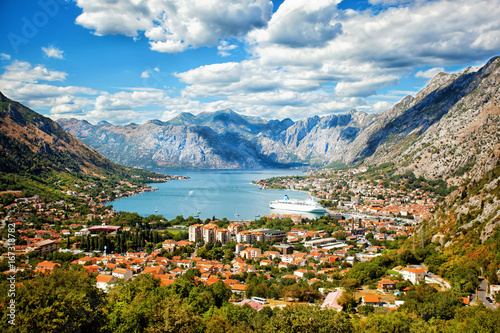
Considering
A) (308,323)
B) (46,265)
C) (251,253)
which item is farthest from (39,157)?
(308,323)

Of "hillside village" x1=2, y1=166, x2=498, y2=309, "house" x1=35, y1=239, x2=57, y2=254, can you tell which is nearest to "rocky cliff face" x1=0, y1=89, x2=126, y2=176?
"hillside village" x1=2, y1=166, x2=498, y2=309

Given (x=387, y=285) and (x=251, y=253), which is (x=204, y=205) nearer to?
(x=251, y=253)

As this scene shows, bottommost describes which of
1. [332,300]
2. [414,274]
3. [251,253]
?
[251,253]

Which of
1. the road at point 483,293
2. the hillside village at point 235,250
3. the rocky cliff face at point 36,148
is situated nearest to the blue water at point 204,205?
the hillside village at point 235,250

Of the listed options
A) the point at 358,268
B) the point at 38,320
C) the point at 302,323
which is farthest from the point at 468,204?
the point at 38,320

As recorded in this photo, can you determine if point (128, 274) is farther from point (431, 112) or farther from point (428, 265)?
point (431, 112)

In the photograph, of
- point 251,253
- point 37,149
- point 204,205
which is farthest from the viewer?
point 37,149
